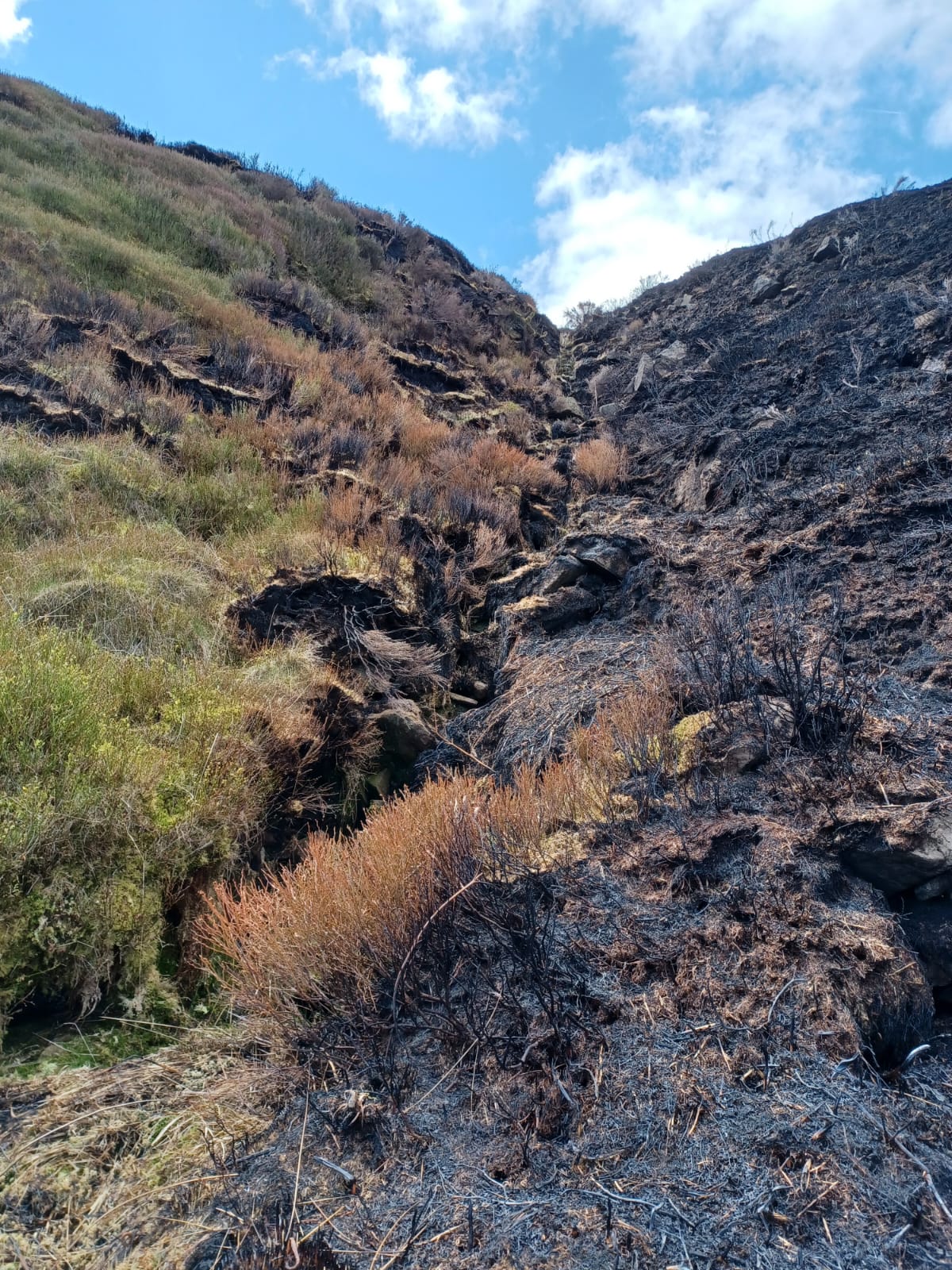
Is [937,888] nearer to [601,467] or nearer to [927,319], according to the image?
[601,467]

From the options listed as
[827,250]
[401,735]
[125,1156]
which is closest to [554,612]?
[401,735]

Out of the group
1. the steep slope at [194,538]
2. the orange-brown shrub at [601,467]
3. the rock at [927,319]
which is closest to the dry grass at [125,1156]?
the steep slope at [194,538]

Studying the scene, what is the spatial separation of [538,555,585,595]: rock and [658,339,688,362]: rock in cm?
816

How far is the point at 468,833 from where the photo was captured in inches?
126

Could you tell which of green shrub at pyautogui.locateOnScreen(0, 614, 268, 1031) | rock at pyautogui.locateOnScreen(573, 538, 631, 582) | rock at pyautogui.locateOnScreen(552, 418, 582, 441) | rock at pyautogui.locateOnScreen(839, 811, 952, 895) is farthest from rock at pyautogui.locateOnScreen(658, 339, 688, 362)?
rock at pyautogui.locateOnScreen(839, 811, 952, 895)

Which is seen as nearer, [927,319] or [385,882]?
[385,882]

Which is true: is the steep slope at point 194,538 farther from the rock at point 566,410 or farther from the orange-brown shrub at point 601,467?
the orange-brown shrub at point 601,467

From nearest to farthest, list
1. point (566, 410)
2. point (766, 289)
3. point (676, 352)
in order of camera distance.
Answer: point (566, 410)
point (676, 352)
point (766, 289)

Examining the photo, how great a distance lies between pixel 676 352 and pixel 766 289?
2.27m

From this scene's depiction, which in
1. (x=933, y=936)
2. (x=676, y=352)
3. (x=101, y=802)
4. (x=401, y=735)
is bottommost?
(x=933, y=936)

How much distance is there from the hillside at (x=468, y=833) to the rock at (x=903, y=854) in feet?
0.04

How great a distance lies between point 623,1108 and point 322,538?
5.37 metres

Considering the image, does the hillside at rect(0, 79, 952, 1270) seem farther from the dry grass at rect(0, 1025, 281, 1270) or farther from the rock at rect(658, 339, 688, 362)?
the rock at rect(658, 339, 688, 362)

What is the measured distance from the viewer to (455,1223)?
6.50 ft
